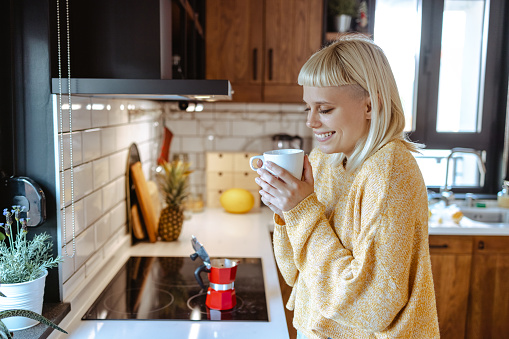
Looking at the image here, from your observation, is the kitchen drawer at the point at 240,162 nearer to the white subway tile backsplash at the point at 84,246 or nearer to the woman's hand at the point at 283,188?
the white subway tile backsplash at the point at 84,246

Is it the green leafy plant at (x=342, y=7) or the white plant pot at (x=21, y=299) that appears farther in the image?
the green leafy plant at (x=342, y=7)

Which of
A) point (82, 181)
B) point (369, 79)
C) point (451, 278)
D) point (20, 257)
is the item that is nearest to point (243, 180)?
point (451, 278)

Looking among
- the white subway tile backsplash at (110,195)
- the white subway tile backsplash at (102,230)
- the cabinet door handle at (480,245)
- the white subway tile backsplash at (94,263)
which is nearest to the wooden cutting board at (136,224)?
the white subway tile backsplash at (110,195)

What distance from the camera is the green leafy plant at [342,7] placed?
9.59 feet

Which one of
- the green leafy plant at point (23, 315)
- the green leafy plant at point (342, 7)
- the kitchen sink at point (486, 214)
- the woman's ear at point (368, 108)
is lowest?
the kitchen sink at point (486, 214)

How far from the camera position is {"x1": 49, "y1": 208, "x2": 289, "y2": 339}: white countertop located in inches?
54.2

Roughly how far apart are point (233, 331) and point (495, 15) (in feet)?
9.27

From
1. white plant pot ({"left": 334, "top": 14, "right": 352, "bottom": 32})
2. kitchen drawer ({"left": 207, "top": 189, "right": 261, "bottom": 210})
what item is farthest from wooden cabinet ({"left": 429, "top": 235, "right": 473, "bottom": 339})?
white plant pot ({"left": 334, "top": 14, "right": 352, "bottom": 32})

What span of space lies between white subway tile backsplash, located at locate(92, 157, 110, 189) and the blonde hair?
0.94 m

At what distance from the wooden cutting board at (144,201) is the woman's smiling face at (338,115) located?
49.0 inches

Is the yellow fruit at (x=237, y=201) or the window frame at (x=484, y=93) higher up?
the window frame at (x=484, y=93)

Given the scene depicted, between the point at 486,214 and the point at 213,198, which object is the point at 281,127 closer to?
the point at 213,198

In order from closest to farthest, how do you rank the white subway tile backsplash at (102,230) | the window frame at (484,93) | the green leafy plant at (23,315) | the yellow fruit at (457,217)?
the green leafy plant at (23,315), the white subway tile backsplash at (102,230), the yellow fruit at (457,217), the window frame at (484,93)

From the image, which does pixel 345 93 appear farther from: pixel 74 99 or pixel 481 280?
pixel 481 280
